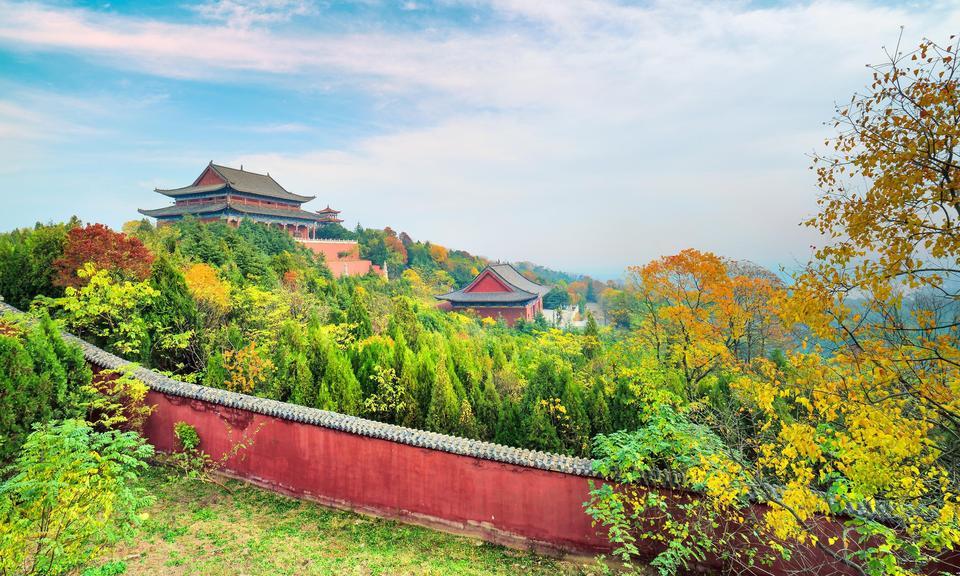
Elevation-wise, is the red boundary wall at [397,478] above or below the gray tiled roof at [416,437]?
below

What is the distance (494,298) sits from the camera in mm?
31844

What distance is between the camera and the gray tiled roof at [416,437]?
5559mm

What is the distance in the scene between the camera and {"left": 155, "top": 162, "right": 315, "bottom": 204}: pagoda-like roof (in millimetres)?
29312

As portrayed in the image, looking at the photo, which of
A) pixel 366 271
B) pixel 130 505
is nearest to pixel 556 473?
pixel 130 505

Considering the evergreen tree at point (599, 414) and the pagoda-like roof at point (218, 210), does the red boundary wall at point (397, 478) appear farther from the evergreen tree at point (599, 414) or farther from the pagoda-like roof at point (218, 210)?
the pagoda-like roof at point (218, 210)

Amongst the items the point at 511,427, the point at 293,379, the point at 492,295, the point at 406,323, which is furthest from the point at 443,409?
the point at 492,295

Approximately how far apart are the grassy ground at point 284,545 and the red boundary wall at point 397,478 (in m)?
0.23

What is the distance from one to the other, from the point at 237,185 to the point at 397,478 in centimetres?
2784

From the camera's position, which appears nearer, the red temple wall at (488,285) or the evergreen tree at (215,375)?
the evergreen tree at (215,375)

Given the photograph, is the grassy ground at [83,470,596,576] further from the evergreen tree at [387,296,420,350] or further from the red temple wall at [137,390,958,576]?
the evergreen tree at [387,296,420,350]

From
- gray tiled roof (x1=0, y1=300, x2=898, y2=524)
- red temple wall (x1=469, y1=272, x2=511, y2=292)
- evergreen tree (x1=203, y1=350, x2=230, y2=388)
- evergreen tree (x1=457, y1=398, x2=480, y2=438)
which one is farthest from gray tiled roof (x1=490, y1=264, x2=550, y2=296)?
gray tiled roof (x1=0, y1=300, x2=898, y2=524)

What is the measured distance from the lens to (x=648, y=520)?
20.2 ft

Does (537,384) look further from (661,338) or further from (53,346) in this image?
(53,346)

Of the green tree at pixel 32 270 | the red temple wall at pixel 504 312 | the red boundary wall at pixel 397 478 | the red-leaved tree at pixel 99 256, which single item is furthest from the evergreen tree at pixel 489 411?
the red temple wall at pixel 504 312
